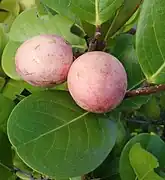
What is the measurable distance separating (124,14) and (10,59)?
0.25 meters

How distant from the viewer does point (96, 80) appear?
72 centimetres

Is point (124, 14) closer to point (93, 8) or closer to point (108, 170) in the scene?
point (93, 8)

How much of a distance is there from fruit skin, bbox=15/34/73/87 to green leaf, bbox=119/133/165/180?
0.66 ft

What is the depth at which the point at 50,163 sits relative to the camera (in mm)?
746

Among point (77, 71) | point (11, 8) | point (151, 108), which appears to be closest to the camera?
point (77, 71)

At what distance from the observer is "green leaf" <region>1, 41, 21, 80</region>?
0.95 metres

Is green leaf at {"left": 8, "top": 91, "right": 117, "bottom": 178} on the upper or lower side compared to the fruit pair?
lower

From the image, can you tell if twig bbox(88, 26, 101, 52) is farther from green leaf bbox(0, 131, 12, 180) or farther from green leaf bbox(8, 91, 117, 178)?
green leaf bbox(0, 131, 12, 180)

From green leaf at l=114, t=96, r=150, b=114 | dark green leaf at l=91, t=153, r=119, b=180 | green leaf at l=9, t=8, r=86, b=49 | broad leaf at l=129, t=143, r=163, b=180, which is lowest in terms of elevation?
dark green leaf at l=91, t=153, r=119, b=180

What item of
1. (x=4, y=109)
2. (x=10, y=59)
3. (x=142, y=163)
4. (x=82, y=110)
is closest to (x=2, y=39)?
(x=10, y=59)

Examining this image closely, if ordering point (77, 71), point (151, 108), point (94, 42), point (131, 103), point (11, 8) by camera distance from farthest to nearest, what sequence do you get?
point (151, 108)
point (11, 8)
point (131, 103)
point (94, 42)
point (77, 71)

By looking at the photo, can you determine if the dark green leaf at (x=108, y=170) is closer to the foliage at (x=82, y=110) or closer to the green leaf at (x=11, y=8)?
the foliage at (x=82, y=110)

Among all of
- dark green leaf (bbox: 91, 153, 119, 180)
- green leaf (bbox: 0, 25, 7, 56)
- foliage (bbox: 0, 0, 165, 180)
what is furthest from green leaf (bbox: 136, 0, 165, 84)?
green leaf (bbox: 0, 25, 7, 56)

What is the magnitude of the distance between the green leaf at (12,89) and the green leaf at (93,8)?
0.24 meters
